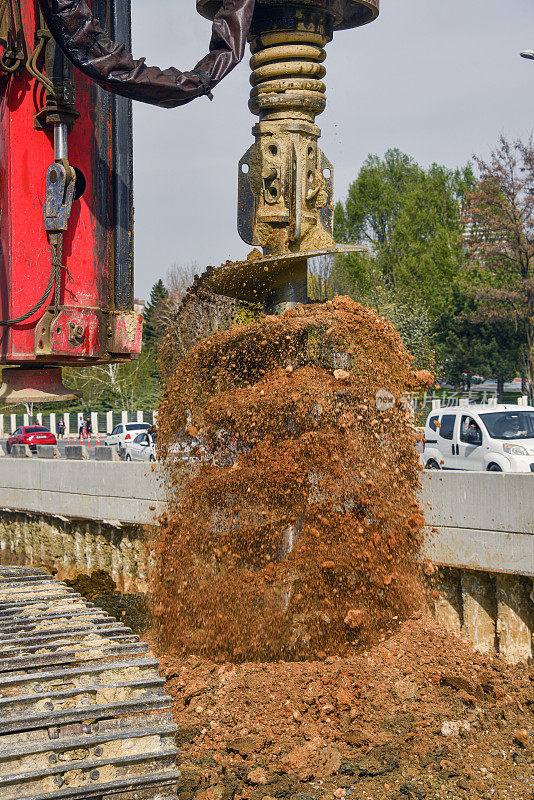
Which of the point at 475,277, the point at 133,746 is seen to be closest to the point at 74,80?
the point at 133,746

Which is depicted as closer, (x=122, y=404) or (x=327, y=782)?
(x=327, y=782)

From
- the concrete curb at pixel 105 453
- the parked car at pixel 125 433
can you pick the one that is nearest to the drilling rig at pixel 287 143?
the concrete curb at pixel 105 453

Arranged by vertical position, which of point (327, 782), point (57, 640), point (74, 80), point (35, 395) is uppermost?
point (74, 80)

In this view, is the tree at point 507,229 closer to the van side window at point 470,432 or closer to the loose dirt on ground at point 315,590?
the van side window at point 470,432

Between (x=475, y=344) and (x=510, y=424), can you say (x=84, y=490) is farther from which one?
(x=475, y=344)

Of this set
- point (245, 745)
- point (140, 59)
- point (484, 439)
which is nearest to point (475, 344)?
point (484, 439)

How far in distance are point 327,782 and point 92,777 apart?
2.26 metres

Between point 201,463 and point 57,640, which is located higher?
point 201,463

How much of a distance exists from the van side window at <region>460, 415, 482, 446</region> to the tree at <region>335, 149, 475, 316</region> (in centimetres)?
3111

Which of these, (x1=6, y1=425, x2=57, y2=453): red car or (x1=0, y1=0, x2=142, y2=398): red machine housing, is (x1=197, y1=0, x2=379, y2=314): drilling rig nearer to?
(x1=0, y1=0, x2=142, y2=398): red machine housing

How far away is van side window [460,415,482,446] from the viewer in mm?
16531

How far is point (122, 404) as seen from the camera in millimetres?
51438

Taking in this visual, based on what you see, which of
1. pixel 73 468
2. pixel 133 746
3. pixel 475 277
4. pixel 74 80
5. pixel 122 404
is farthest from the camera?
pixel 122 404

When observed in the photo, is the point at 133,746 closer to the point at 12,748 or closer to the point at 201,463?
the point at 12,748
